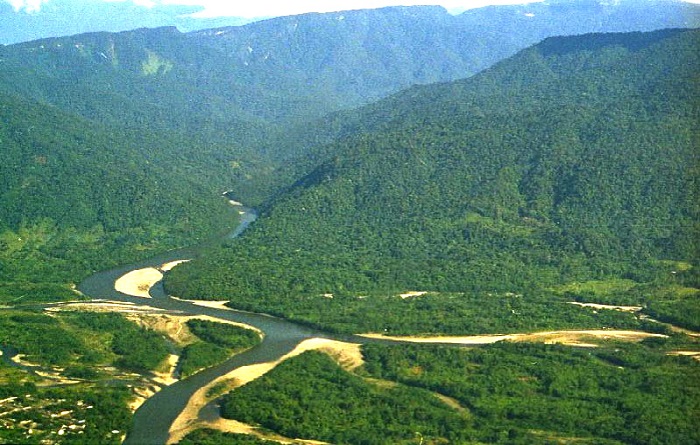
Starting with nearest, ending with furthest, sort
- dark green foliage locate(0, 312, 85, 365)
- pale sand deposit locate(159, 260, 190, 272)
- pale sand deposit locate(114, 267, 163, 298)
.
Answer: dark green foliage locate(0, 312, 85, 365) → pale sand deposit locate(114, 267, 163, 298) → pale sand deposit locate(159, 260, 190, 272)

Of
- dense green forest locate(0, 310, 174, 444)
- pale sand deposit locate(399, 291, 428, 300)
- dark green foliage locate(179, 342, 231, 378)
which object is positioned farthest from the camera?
pale sand deposit locate(399, 291, 428, 300)

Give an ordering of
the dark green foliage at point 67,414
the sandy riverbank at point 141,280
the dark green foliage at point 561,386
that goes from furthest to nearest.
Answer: the sandy riverbank at point 141,280, the dark green foliage at point 561,386, the dark green foliage at point 67,414

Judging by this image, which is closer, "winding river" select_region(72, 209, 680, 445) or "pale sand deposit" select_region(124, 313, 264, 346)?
"winding river" select_region(72, 209, 680, 445)

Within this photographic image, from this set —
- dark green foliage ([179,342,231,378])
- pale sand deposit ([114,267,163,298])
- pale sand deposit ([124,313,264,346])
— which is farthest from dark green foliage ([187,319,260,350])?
pale sand deposit ([114,267,163,298])

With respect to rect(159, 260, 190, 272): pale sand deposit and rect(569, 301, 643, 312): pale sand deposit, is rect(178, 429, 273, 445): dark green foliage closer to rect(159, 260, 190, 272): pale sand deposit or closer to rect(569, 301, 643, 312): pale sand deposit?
rect(569, 301, 643, 312): pale sand deposit

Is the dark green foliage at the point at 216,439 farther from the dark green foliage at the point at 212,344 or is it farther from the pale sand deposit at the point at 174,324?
the pale sand deposit at the point at 174,324

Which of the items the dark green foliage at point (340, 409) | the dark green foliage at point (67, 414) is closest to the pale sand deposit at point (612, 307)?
the dark green foliage at point (340, 409)

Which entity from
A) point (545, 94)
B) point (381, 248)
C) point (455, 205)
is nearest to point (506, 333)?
point (381, 248)
